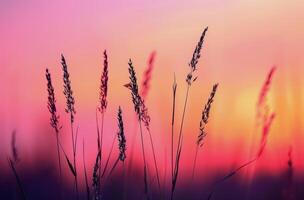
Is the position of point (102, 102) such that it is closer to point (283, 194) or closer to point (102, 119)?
point (102, 119)

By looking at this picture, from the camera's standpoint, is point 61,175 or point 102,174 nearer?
point 102,174

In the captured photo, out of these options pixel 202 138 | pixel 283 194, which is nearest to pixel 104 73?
pixel 202 138

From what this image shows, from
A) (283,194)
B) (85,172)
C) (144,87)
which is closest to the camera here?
(85,172)

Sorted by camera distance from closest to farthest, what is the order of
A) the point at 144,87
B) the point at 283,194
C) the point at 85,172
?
the point at 85,172
the point at 283,194
the point at 144,87

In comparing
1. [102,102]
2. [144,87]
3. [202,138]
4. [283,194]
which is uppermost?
[144,87]

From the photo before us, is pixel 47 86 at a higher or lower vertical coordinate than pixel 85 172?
higher

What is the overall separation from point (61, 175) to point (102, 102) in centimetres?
54

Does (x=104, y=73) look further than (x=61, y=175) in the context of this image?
No

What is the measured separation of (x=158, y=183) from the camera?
3.20 m

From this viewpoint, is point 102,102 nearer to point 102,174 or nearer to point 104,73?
point 104,73

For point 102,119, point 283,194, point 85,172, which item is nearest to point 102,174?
point 85,172

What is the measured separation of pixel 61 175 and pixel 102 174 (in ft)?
1.48

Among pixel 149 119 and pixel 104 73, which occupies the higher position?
pixel 104 73

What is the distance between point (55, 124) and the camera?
10.4 feet
